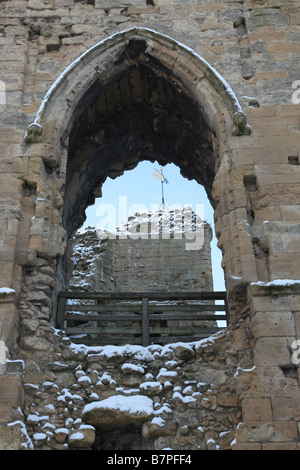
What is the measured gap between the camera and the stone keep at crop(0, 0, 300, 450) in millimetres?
5070

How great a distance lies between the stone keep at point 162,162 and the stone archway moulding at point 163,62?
17 mm

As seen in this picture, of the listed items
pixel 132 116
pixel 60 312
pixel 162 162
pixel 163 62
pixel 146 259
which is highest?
pixel 146 259

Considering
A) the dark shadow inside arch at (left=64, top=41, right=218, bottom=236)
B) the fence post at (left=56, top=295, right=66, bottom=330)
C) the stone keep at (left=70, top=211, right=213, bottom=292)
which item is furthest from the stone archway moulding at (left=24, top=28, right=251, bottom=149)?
the stone keep at (left=70, top=211, right=213, bottom=292)

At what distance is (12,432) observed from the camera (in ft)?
Answer: 15.5

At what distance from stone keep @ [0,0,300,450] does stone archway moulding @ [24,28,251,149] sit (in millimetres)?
17

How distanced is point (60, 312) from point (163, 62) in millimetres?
3494

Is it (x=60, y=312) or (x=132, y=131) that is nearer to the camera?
(x=60, y=312)

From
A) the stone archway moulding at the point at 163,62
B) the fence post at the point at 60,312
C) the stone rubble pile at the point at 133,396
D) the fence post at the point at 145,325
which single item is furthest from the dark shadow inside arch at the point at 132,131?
the stone rubble pile at the point at 133,396

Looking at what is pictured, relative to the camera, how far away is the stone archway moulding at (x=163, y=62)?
6.49m

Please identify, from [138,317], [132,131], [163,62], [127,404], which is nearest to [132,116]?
[132,131]

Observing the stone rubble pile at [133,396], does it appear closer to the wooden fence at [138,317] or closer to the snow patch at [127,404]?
the snow patch at [127,404]

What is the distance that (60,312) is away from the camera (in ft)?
21.0

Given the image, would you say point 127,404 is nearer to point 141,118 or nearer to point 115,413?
point 115,413

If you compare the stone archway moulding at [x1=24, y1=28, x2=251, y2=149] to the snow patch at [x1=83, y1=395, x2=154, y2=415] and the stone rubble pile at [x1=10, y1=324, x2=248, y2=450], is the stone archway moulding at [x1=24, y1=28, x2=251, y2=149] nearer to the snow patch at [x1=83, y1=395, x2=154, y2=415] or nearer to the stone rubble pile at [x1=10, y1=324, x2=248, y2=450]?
the stone rubble pile at [x1=10, y1=324, x2=248, y2=450]
